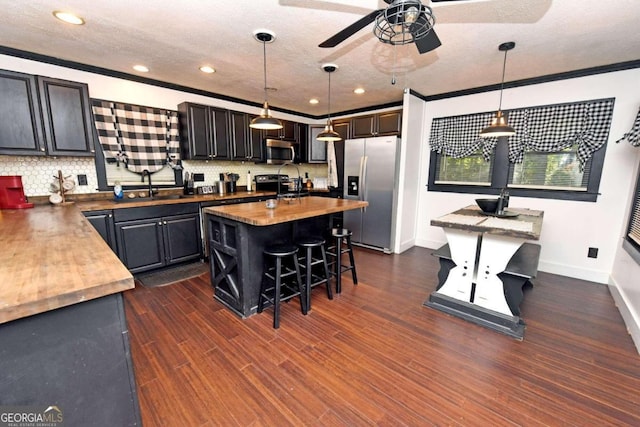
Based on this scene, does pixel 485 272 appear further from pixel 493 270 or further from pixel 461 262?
pixel 461 262

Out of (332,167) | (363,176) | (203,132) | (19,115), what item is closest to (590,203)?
(363,176)

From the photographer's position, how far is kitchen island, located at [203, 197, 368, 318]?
7.44ft

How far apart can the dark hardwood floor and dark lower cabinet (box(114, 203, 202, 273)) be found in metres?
0.64

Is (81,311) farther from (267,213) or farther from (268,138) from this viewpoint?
(268,138)

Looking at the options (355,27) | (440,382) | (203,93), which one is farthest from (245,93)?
(440,382)

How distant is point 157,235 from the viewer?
10.5 feet

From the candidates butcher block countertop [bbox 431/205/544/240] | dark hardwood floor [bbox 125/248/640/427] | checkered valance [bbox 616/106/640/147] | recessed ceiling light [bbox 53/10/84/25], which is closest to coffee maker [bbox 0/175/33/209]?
dark hardwood floor [bbox 125/248/640/427]

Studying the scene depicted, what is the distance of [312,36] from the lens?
90.2 inches

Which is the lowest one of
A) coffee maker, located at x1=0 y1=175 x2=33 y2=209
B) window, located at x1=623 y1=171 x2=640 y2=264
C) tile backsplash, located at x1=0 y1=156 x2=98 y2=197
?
window, located at x1=623 y1=171 x2=640 y2=264

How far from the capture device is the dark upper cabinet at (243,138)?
4.07 metres

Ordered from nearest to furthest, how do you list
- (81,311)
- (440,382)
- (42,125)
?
(81,311)
(440,382)
(42,125)

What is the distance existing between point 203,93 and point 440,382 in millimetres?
4309

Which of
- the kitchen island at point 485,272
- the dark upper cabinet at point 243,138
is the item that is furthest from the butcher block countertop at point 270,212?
the dark upper cabinet at point 243,138

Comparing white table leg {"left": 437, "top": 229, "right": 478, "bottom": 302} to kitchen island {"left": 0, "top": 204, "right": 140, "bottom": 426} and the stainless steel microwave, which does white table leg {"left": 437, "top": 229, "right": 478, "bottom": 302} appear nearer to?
kitchen island {"left": 0, "top": 204, "right": 140, "bottom": 426}
